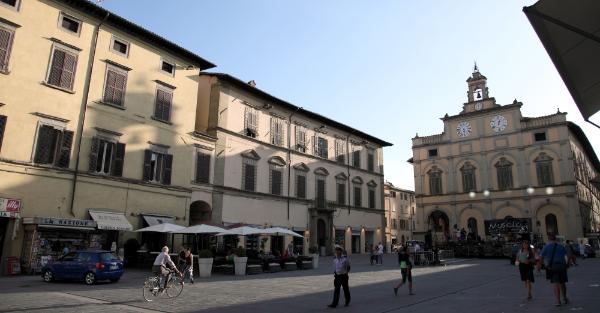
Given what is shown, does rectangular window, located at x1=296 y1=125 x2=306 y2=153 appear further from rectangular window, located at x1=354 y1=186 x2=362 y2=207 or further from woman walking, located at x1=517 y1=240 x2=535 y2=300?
woman walking, located at x1=517 y1=240 x2=535 y2=300

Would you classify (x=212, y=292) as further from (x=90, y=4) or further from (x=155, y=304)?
(x=90, y=4)

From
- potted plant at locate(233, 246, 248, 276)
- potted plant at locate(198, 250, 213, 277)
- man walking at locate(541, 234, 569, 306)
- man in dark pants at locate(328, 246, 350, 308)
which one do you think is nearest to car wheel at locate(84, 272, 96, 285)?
potted plant at locate(198, 250, 213, 277)

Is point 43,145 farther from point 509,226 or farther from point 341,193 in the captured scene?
point 509,226

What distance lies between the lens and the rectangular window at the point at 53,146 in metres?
20.4

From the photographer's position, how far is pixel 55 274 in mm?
16766

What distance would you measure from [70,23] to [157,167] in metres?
8.96

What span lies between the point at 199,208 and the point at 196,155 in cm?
391

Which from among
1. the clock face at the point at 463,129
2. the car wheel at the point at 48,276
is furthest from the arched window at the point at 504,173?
the car wheel at the point at 48,276

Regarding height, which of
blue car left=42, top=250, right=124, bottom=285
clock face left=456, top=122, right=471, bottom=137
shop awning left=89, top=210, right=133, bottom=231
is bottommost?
blue car left=42, top=250, right=124, bottom=285

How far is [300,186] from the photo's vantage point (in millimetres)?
37250

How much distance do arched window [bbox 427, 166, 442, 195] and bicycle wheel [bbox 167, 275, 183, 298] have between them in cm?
4375

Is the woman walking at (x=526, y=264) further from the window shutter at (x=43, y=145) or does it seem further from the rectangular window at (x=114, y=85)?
the rectangular window at (x=114, y=85)

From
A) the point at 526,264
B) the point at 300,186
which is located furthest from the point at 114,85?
the point at 526,264

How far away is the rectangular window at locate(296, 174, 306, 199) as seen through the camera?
37000 mm
